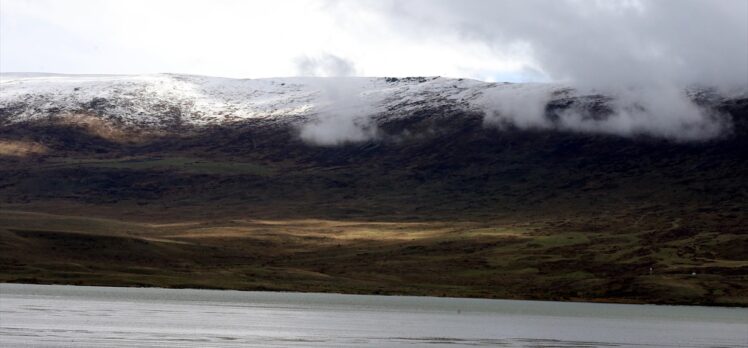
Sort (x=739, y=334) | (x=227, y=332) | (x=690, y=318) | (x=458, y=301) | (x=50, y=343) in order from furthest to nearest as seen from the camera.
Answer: (x=458, y=301), (x=690, y=318), (x=739, y=334), (x=227, y=332), (x=50, y=343)

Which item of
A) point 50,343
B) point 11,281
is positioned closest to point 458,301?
point 11,281

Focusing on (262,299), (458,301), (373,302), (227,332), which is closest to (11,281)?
(262,299)

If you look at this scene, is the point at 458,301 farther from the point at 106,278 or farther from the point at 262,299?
the point at 106,278

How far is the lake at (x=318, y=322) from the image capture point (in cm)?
8756

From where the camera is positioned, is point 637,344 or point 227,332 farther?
point 637,344

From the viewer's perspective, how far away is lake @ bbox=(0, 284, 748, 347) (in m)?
87.6

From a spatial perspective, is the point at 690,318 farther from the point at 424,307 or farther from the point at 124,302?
the point at 124,302

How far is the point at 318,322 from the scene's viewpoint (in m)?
115

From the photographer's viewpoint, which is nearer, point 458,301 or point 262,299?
point 262,299

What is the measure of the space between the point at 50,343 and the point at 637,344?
177ft

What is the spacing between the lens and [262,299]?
169 meters

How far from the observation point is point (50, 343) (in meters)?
74.8

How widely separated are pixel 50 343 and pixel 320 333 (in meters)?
30.0

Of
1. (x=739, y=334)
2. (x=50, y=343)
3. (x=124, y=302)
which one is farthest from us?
(x=124, y=302)
